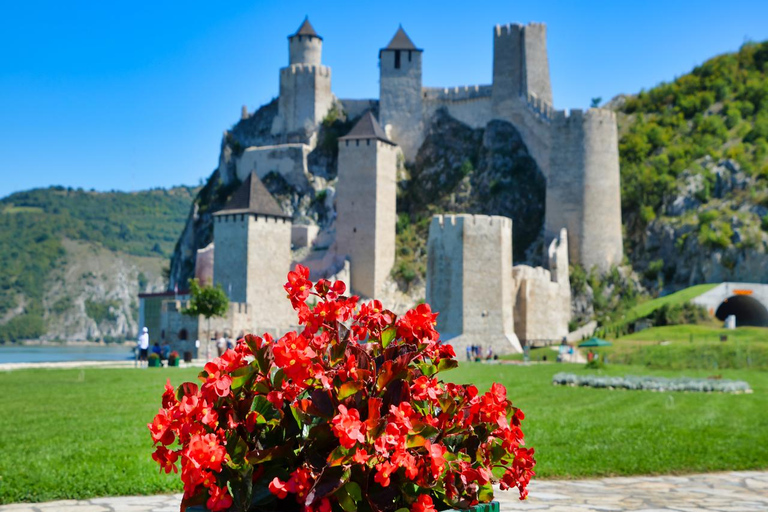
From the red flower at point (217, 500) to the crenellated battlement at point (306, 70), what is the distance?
49201 mm

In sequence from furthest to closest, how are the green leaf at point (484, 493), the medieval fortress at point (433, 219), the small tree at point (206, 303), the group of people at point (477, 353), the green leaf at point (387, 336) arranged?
the medieval fortress at point (433, 219) < the small tree at point (206, 303) < the group of people at point (477, 353) < the green leaf at point (387, 336) < the green leaf at point (484, 493)

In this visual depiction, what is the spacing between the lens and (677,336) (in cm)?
3108

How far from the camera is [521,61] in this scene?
46.8 metres

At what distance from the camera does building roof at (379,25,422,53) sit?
5069cm

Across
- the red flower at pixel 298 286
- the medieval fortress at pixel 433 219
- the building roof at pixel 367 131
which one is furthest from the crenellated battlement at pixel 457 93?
the red flower at pixel 298 286

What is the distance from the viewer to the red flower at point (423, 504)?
3.30 metres

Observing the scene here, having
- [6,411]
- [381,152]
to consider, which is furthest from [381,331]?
[381,152]

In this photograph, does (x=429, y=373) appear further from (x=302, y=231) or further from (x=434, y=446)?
(x=302, y=231)

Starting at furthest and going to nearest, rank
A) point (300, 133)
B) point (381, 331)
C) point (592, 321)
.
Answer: point (300, 133), point (592, 321), point (381, 331)

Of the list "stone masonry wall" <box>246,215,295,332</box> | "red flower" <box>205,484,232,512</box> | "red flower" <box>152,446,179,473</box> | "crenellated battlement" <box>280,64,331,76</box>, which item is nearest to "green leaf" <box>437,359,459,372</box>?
"red flower" <box>205,484,232,512</box>

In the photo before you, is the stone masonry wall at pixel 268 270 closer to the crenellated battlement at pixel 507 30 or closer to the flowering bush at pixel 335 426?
the crenellated battlement at pixel 507 30

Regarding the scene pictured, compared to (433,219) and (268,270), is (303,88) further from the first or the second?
(433,219)

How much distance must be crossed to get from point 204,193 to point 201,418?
2255 inches

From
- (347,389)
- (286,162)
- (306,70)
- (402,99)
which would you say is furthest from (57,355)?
(347,389)
